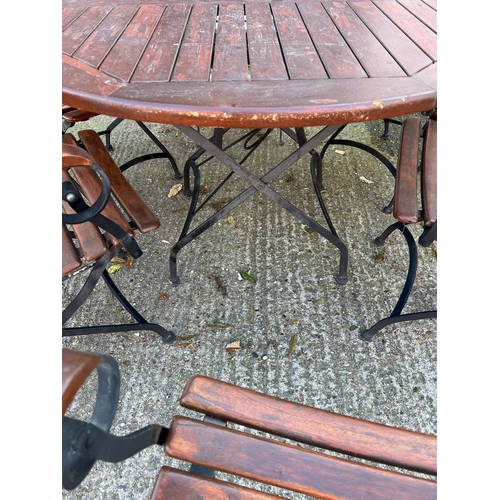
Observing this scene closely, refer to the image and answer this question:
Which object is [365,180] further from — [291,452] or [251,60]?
[291,452]

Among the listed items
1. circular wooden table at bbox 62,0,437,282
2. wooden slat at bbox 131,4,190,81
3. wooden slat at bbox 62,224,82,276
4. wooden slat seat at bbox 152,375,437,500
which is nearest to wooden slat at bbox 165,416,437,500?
wooden slat seat at bbox 152,375,437,500

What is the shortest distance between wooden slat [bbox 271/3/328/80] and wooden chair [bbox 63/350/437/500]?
0.87 meters

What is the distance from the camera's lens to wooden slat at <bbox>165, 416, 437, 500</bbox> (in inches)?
28.4

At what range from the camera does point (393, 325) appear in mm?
1721

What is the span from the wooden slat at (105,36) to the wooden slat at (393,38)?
877mm

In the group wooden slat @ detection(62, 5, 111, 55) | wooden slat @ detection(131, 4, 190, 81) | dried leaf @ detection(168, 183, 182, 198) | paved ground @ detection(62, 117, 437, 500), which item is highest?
wooden slat @ detection(62, 5, 111, 55)

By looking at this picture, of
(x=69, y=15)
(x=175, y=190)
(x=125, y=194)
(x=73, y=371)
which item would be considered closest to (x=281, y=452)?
(x=73, y=371)

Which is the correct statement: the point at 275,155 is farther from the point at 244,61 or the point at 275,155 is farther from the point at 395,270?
the point at 244,61

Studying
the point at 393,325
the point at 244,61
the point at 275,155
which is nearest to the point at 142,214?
the point at 244,61

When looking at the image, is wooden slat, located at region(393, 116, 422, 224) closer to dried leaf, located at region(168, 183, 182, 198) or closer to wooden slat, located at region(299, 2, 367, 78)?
wooden slat, located at region(299, 2, 367, 78)

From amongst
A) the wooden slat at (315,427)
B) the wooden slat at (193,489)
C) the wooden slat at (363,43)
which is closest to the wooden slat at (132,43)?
the wooden slat at (363,43)

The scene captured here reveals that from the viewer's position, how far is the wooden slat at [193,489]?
2.34 feet

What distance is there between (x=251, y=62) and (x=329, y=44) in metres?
0.29

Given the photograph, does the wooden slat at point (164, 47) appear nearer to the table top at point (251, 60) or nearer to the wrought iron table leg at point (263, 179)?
the table top at point (251, 60)
